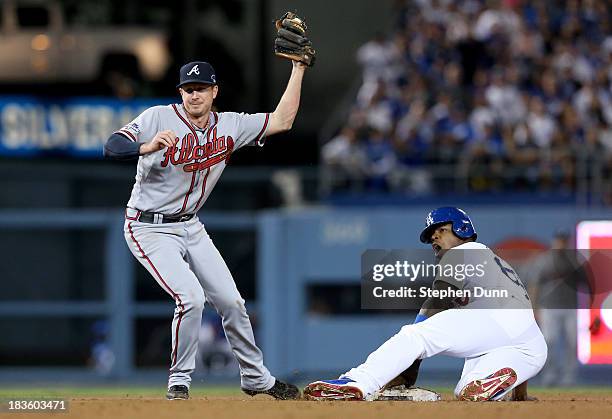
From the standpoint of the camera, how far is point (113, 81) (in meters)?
17.6

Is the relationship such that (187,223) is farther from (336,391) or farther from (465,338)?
(465,338)

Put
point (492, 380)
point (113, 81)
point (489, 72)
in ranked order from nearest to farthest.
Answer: point (492, 380) → point (489, 72) → point (113, 81)

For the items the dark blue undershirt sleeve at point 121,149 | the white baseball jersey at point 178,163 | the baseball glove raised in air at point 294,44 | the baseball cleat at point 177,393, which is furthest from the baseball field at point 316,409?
the baseball glove raised in air at point 294,44

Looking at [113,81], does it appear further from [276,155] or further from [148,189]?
[148,189]

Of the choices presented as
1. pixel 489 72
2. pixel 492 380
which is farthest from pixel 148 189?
pixel 489 72

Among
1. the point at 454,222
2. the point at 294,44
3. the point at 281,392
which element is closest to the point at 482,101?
the point at 294,44

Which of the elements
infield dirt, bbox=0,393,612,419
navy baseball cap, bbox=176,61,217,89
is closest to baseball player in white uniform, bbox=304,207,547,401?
infield dirt, bbox=0,393,612,419

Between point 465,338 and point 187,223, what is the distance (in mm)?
1627

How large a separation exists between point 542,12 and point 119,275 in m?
6.32

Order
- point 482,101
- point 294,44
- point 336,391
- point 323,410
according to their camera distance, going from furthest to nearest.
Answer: point 482,101 → point 294,44 → point 336,391 → point 323,410

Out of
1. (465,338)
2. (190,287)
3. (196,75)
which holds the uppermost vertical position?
(196,75)

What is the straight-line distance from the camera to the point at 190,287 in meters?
6.98

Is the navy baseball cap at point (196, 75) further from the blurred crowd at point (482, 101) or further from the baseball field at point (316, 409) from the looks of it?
the blurred crowd at point (482, 101)

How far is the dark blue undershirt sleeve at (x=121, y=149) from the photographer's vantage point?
22.1ft
